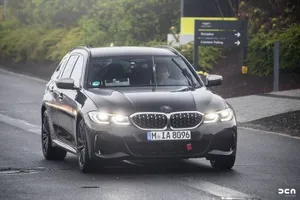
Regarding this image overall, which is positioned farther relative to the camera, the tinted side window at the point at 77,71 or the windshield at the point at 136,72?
the tinted side window at the point at 77,71

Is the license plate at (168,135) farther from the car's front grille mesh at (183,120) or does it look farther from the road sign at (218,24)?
the road sign at (218,24)

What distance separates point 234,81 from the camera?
2881cm

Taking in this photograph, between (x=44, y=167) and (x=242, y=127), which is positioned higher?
(x=44, y=167)

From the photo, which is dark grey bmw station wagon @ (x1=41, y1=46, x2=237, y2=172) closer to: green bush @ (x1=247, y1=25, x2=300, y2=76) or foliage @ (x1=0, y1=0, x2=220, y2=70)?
green bush @ (x1=247, y1=25, x2=300, y2=76)

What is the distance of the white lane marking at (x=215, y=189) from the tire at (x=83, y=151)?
1.22m

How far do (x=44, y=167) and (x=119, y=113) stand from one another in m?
1.87

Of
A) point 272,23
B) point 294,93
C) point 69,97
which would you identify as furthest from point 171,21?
point 69,97

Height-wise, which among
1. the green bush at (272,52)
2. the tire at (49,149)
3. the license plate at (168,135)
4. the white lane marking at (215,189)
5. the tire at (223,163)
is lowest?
the green bush at (272,52)

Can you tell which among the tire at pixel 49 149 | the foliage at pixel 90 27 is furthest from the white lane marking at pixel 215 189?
the foliage at pixel 90 27

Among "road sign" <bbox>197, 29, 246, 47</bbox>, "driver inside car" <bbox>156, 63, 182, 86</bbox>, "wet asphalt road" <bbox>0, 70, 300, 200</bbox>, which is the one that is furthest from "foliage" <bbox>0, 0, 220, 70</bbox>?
"driver inside car" <bbox>156, 63, 182, 86</bbox>

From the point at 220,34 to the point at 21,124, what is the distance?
8.83 meters

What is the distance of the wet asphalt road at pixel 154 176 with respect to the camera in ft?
39.0

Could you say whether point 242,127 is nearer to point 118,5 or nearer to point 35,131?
point 35,131

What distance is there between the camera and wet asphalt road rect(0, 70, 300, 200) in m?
11.9
